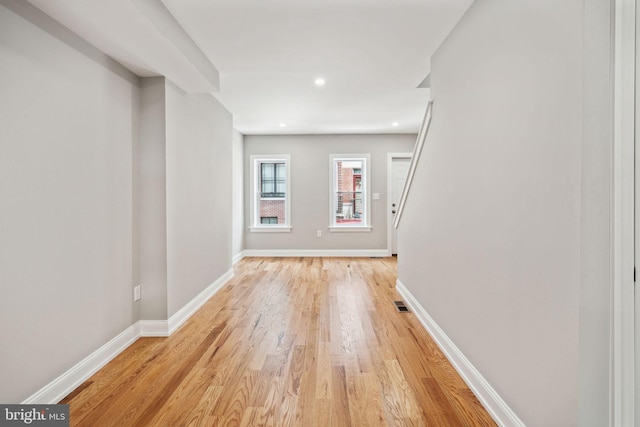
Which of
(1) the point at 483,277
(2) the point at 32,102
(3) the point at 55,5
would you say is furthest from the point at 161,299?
(1) the point at 483,277

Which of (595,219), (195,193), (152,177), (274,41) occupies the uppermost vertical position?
(274,41)

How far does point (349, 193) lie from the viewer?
657 centimetres

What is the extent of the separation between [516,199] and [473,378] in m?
1.09

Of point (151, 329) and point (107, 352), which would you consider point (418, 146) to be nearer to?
point (151, 329)

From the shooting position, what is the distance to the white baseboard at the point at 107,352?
5.89ft

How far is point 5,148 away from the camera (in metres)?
1.57

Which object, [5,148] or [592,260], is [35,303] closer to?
[5,148]

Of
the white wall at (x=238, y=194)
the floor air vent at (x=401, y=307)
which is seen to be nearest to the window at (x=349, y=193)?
the white wall at (x=238, y=194)

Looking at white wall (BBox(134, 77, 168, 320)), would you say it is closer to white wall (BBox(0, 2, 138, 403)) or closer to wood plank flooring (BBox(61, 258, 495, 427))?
white wall (BBox(0, 2, 138, 403))

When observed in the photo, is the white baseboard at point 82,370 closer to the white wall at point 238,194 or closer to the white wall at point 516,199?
the white wall at point 516,199

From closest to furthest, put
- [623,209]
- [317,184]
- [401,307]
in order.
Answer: [623,209]
[401,307]
[317,184]

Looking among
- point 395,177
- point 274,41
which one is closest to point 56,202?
point 274,41

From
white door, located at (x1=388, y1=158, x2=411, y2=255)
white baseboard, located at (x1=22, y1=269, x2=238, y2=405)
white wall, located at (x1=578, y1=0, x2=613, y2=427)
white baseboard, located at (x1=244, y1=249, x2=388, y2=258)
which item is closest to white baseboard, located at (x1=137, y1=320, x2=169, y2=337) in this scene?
white baseboard, located at (x1=22, y1=269, x2=238, y2=405)

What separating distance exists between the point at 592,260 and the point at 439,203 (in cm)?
152
